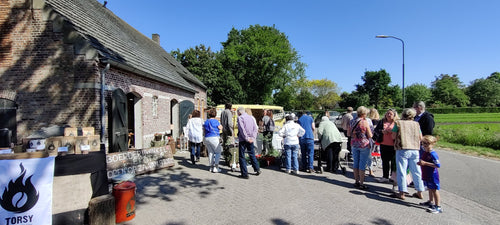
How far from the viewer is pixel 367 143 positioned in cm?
539

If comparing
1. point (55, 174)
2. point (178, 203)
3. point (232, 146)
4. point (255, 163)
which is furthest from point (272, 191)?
point (55, 174)

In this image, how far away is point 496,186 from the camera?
572 centimetres

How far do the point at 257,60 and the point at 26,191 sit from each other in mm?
37383

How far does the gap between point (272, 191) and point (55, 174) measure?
3.91m

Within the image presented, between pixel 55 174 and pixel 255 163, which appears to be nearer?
pixel 55 174

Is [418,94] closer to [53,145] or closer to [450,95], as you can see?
[450,95]

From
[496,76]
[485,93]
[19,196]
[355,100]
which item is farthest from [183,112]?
[496,76]

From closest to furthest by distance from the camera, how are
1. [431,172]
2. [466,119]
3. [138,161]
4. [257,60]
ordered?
[431,172] → [138,161] → [466,119] → [257,60]

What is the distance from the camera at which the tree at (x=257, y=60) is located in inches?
1533

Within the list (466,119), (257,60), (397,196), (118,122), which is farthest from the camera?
(257,60)

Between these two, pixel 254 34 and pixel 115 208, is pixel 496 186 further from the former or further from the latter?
pixel 254 34

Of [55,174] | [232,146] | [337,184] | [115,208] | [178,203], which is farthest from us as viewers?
[232,146]

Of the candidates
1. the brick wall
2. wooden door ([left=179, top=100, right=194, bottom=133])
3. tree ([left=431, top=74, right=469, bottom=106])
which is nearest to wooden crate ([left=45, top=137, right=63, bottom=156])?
the brick wall

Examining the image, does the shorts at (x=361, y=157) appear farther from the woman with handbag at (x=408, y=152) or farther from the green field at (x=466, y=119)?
the green field at (x=466, y=119)
